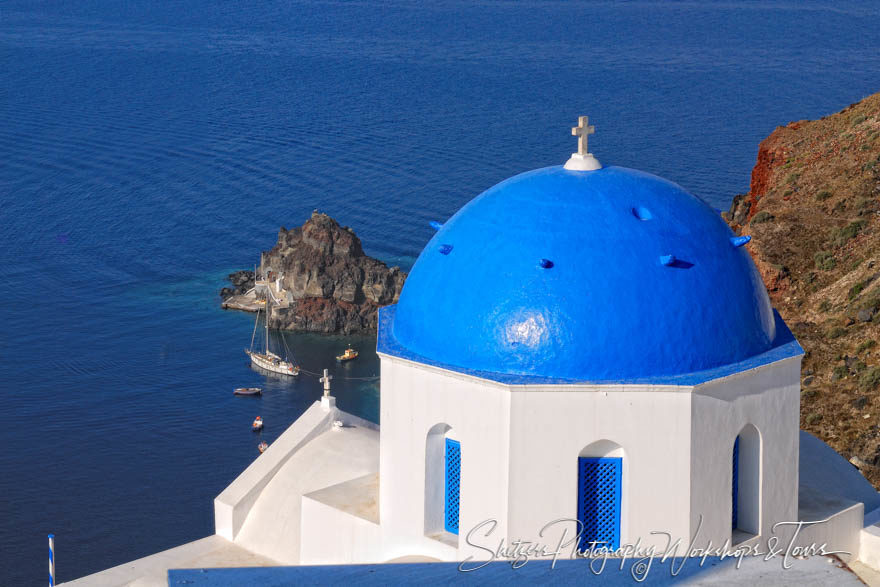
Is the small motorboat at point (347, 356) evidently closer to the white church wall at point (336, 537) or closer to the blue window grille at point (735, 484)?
the white church wall at point (336, 537)

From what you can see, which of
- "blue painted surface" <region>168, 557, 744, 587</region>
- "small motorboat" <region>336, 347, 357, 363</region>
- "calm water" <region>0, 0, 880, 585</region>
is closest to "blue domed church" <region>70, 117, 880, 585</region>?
"blue painted surface" <region>168, 557, 744, 587</region>

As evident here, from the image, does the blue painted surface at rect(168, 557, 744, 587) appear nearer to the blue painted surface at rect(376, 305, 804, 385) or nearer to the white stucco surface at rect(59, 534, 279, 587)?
the blue painted surface at rect(376, 305, 804, 385)

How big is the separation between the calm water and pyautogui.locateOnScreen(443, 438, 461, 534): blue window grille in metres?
31.2

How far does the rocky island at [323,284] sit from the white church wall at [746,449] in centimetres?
5249

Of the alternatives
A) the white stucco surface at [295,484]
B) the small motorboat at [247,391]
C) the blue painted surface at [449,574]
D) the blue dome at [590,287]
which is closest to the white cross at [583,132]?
the blue dome at [590,287]

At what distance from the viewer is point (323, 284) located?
68250mm

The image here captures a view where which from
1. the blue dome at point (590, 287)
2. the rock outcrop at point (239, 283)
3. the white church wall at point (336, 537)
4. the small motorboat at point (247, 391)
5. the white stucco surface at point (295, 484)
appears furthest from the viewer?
the rock outcrop at point (239, 283)

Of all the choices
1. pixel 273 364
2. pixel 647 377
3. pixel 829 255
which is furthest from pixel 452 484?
pixel 273 364

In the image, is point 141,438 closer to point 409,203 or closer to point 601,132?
point 409,203

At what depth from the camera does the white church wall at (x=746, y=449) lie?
1351 centimetres

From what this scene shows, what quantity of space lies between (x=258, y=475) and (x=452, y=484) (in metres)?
5.75

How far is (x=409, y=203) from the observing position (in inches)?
2948

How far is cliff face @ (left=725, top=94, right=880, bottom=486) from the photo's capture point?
1300 inches

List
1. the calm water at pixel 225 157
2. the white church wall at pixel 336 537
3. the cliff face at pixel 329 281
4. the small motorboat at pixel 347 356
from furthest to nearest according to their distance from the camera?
the cliff face at pixel 329 281, the small motorboat at pixel 347 356, the calm water at pixel 225 157, the white church wall at pixel 336 537
